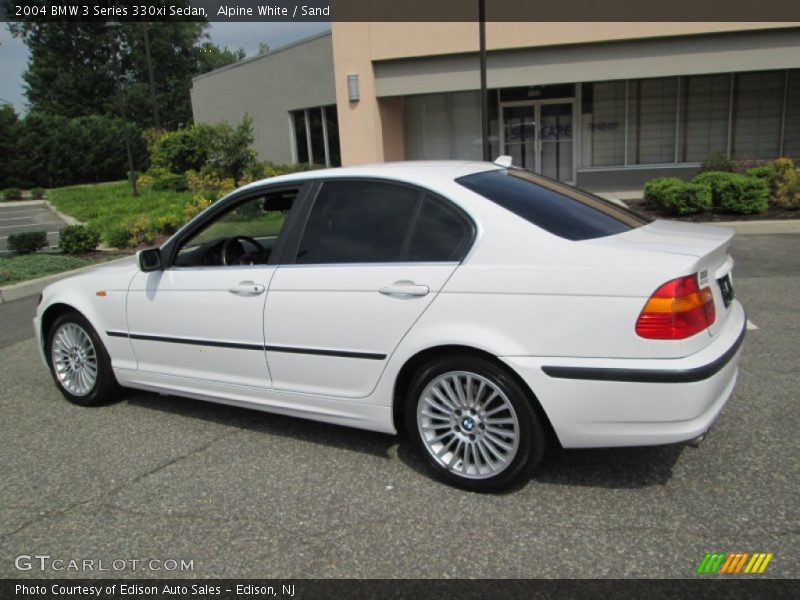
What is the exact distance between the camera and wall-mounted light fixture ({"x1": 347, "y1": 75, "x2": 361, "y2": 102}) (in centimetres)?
1648

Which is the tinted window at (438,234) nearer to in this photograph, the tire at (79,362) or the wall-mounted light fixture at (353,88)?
the tire at (79,362)

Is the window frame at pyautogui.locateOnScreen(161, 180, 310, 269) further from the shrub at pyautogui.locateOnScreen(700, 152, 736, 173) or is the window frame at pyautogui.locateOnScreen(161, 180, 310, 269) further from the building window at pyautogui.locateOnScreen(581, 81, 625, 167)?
the building window at pyautogui.locateOnScreen(581, 81, 625, 167)

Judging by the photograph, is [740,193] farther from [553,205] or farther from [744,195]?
[553,205]

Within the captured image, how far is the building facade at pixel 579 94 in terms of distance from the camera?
14.5m

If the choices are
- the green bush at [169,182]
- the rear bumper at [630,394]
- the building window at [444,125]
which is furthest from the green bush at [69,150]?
the rear bumper at [630,394]

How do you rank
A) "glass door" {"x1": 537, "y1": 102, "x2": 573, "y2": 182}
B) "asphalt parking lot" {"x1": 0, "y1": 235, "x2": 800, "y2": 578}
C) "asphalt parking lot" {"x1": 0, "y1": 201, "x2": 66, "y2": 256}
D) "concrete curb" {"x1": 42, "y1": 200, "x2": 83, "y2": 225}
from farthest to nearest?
"concrete curb" {"x1": 42, "y1": 200, "x2": 83, "y2": 225} < "asphalt parking lot" {"x1": 0, "y1": 201, "x2": 66, "y2": 256} < "glass door" {"x1": 537, "y1": 102, "x2": 573, "y2": 182} < "asphalt parking lot" {"x1": 0, "y1": 235, "x2": 800, "y2": 578}

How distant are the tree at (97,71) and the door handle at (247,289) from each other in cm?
6173

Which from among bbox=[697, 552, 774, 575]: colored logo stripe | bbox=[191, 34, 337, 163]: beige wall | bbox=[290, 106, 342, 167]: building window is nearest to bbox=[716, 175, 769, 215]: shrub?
bbox=[697, 552, 774, 575]: colored logo stripe

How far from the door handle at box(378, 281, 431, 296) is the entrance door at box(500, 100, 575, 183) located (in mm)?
15207

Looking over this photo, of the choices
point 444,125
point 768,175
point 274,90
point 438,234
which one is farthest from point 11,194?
point 438,234

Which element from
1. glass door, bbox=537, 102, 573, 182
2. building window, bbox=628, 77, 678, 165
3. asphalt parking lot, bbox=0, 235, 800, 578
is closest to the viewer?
asphalt parking lot, bbox=0, 235, 800, 578

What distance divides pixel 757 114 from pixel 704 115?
1.26m
